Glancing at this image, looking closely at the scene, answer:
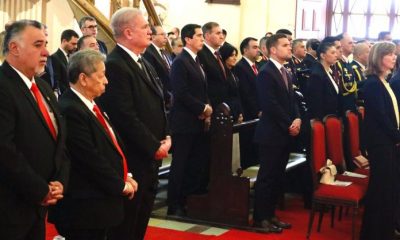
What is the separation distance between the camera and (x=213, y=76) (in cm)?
604

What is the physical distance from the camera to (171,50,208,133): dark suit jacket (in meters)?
5.41

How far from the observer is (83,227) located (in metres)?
3.11

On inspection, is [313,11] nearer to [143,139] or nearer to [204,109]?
[204,109]

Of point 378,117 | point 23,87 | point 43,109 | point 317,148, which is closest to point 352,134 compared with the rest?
point 317,148

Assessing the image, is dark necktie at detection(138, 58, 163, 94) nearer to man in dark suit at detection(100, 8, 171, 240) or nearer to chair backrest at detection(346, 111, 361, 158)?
man in dark suit at detection(100, 8, 171, 240)

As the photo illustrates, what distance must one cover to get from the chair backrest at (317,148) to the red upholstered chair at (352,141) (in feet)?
1.97

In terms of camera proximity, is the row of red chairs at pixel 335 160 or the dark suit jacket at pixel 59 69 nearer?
the row of red chairs at pixel 335 160

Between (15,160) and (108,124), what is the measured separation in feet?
2.46

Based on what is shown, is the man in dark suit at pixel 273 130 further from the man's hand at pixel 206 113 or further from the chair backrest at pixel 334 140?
the man's hand at pixel 206 113

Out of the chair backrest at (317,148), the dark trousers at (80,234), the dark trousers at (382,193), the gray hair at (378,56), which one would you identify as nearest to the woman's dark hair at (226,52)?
the chair backrest at (317,148)

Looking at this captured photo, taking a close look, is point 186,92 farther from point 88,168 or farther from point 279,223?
point 88,168

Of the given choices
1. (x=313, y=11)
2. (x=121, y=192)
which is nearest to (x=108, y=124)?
(x=121, y=192)

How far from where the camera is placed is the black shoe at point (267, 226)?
5.25 m

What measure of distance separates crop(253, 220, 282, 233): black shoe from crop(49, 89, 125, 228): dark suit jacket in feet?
7.46
